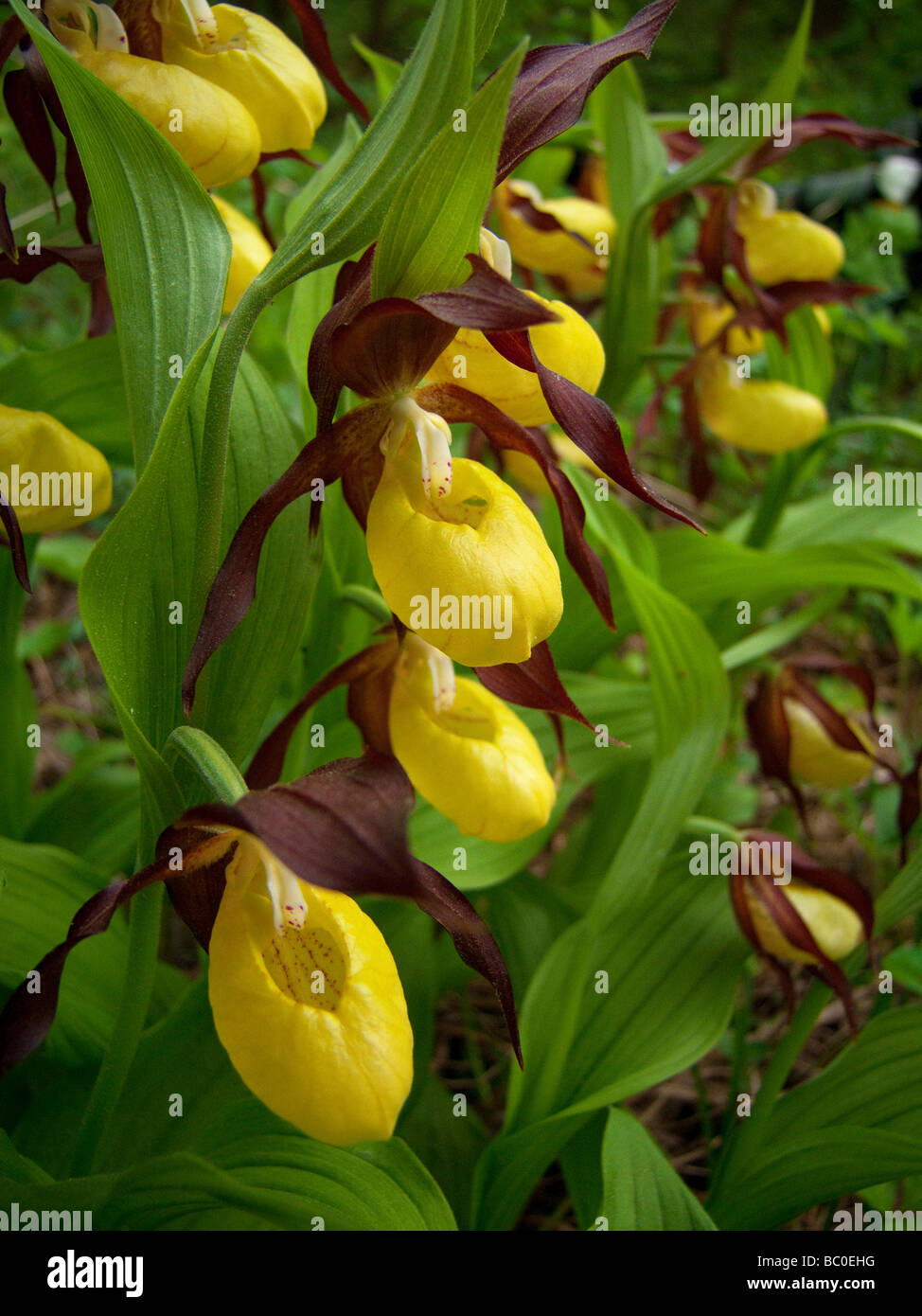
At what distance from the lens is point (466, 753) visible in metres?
1.00

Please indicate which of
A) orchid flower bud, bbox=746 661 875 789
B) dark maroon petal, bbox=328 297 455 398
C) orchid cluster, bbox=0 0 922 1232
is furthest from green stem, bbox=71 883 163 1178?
orchid flower bud, bbox=746 661 875 789

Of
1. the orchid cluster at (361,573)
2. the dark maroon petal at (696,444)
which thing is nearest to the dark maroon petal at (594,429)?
the orchid cluster at (361,573)

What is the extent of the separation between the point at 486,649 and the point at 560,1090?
Answer: 688 mm

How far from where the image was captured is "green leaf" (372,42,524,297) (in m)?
0.64

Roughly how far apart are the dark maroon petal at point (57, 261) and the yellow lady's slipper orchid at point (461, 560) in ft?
1.14

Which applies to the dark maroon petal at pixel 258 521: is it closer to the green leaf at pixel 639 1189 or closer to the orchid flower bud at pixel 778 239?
the green leaf at pixel 639 1189

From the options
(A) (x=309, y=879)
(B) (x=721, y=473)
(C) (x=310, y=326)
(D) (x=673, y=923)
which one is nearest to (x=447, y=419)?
(C) (x=310, y=326)

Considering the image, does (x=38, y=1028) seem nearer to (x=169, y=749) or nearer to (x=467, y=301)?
(x=169, y=749)

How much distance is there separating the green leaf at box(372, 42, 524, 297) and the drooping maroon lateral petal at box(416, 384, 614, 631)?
0.46 ft

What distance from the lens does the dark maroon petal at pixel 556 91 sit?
798 millimetres

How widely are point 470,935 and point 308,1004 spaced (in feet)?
0.44

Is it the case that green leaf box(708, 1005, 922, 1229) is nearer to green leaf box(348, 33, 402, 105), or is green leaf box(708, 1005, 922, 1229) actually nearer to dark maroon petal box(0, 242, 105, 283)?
dark maroon petal box(0, 242, 105, 283)

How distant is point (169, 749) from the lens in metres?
0.83

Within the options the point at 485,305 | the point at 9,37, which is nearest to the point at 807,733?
the point at 485,305
